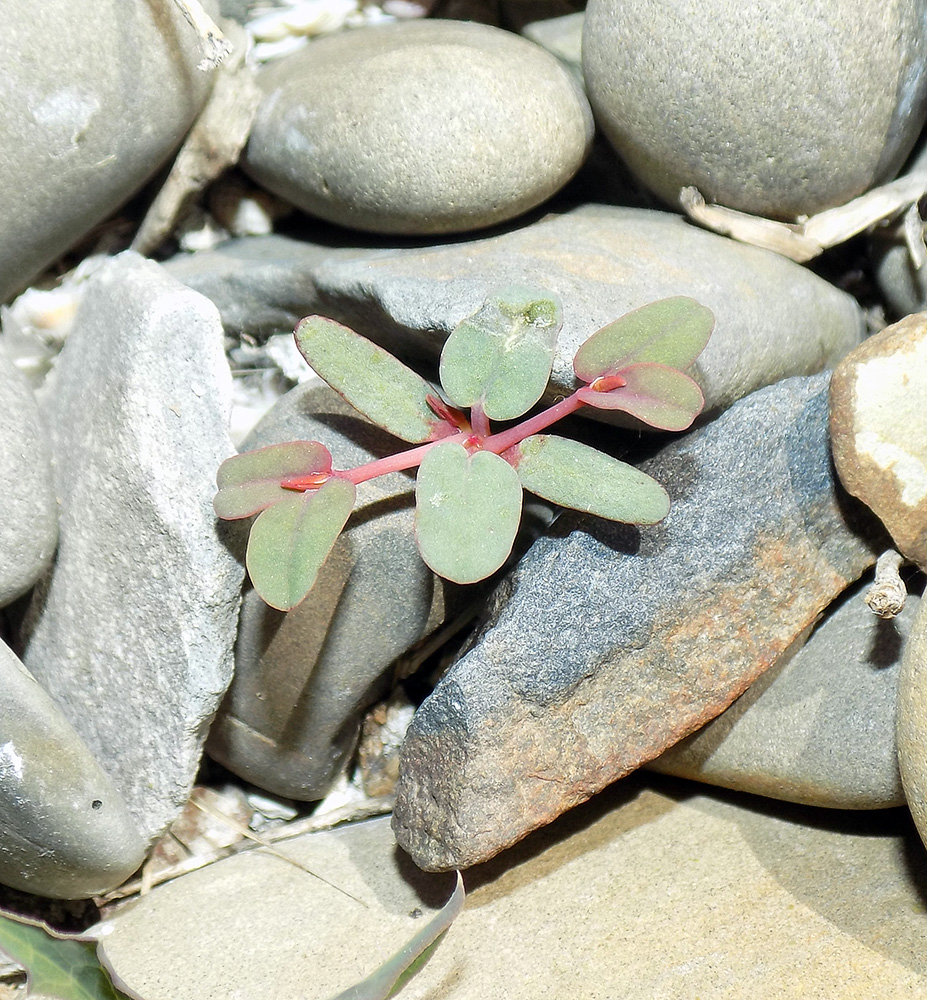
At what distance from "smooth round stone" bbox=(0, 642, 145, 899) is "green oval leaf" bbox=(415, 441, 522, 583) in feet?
1.78

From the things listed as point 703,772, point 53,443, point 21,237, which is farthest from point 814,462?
point 21,237

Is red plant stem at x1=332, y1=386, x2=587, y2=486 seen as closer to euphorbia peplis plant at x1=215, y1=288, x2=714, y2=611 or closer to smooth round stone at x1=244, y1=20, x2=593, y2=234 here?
euphorbia peplis plant at x1=215, y1=288, x2=714, y2=611

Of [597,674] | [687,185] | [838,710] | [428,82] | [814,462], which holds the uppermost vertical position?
[428,82]

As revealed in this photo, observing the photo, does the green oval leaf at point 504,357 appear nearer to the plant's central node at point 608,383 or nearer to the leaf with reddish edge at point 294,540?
the plant's central node at point 608,383

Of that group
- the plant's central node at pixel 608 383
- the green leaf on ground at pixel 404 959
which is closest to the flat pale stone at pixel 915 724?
the plant's central node at pixel 608 383

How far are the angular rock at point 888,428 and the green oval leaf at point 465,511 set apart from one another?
1.43ft

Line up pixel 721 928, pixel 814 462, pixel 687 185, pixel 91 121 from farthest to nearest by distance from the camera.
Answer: pixel 687 185
pixel 91 121
pixel 814 462
pixel 721 928

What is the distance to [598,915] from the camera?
1233 mm

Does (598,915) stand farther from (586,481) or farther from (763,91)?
(763,91)

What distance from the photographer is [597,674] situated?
1232 millimetres

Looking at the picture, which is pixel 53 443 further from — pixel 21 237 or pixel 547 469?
pixel 547 469

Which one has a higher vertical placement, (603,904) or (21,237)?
(21,237)

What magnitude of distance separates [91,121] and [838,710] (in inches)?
52.5

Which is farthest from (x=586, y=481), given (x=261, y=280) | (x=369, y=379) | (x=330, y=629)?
(x=261, y=280)
